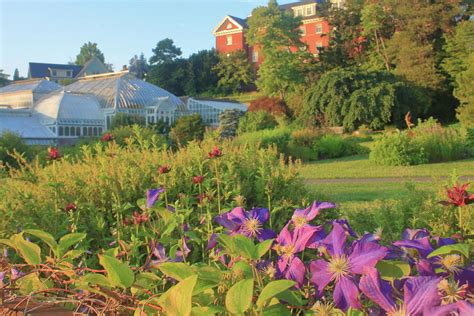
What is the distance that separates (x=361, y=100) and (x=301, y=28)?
28.7m

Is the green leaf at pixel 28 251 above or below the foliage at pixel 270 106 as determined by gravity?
below

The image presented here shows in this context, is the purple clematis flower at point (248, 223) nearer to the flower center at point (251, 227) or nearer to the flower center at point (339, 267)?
the flower center at point (251, 227)

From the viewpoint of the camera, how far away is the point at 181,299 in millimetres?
641

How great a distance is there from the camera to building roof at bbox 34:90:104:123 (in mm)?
27453

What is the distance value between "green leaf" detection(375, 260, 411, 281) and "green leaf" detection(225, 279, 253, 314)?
24 cm

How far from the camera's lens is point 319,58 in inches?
1431

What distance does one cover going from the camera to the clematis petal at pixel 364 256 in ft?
2.51

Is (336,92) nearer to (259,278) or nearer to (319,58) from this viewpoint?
(319,58)

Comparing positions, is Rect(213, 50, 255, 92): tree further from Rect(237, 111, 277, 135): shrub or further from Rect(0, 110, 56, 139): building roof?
Rect(0, 110, 56, 139): building roof

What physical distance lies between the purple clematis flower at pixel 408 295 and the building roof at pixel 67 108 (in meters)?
28.0

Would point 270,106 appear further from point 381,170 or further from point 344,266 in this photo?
point 344,266

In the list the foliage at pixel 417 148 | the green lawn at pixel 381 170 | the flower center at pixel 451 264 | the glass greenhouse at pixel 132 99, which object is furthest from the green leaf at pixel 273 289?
the glass greenhouse at pixel 132 99

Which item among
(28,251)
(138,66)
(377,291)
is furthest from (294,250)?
(138,66)

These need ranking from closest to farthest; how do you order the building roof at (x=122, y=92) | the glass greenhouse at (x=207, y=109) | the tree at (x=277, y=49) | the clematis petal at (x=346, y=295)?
1. the clematis petal at (x=346, y=295)
2. the building roof at (x=122, y=92)
3. the tree at (x=277, y=49)
4. the glass greenhouse at (x=207, y=109)
